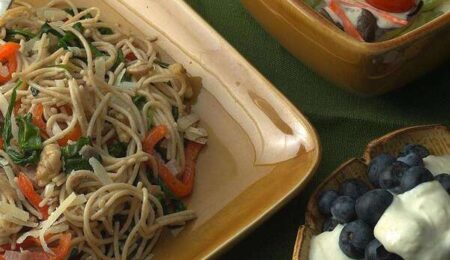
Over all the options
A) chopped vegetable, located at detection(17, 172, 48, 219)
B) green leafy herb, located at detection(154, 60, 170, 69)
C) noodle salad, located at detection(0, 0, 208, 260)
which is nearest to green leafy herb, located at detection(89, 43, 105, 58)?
noodle salad, located at detection(0, 0, 208, 260)

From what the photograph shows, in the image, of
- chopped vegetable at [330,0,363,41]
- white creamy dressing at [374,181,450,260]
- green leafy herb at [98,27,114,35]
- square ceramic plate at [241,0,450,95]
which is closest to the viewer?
white creamy dressing at [374,181,450,260]

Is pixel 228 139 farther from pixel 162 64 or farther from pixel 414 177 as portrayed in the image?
pixel 414 177

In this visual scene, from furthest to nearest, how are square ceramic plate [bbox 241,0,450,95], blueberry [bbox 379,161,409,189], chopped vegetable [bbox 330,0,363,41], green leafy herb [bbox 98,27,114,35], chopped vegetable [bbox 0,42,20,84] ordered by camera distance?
green leafy herb [bbox 98,27,114,35] < chopped vegetable [bbox 0,42,20,84] < chopped vegetable [bbox 330,0,363,41] < square ceramic plate [bbox 241,0,450,95] < blueberry [bbox 379,161,409,189]

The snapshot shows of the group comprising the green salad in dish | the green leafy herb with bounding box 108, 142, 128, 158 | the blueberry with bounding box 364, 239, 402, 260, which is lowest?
the green leafy herb with bounding box 108, 142, 128, 158

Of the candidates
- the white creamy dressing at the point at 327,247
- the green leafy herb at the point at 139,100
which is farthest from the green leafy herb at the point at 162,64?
the white creamy dressing at the point at 327,247

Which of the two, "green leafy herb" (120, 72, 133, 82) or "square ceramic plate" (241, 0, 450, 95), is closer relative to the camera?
"square ceramic plate" (241, 0, 450, 95)

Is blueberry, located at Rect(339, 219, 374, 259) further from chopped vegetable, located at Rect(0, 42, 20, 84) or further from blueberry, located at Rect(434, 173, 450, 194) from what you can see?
chopped vegetable, located at Rect(0, 42, 20, 84)

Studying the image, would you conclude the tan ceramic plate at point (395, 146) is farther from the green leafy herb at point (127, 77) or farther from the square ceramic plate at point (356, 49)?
the green leafy herb at point (127, 77)
